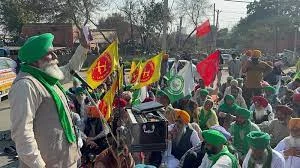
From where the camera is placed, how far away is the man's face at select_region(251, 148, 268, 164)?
4492mm

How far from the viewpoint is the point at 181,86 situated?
8.57m

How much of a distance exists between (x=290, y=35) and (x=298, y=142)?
51.1 metres

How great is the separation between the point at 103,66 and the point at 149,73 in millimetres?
2070

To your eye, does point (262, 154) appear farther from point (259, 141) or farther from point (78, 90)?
point (78, 90)

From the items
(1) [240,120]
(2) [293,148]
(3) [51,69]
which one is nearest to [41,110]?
(3) [51,69]

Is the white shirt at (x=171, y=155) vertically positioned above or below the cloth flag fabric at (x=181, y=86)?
below

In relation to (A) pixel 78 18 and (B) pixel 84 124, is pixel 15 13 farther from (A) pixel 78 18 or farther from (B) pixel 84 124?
(B) pixel 84 124

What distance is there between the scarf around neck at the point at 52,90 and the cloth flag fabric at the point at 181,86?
5052mm

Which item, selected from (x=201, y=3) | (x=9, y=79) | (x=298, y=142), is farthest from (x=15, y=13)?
(x=298, y=142)

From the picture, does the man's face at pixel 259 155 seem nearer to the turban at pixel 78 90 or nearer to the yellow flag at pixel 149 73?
the yellow flag at pixel 149 73

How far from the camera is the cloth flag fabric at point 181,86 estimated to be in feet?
27.6

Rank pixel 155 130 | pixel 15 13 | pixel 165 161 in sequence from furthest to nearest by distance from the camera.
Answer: pixel 15 13 < pixel 165 161 < pixel 155 130

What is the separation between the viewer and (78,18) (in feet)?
142

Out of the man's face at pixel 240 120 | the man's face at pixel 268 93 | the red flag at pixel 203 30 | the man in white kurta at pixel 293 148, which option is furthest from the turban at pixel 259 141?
the red flag at pixel 203 30
